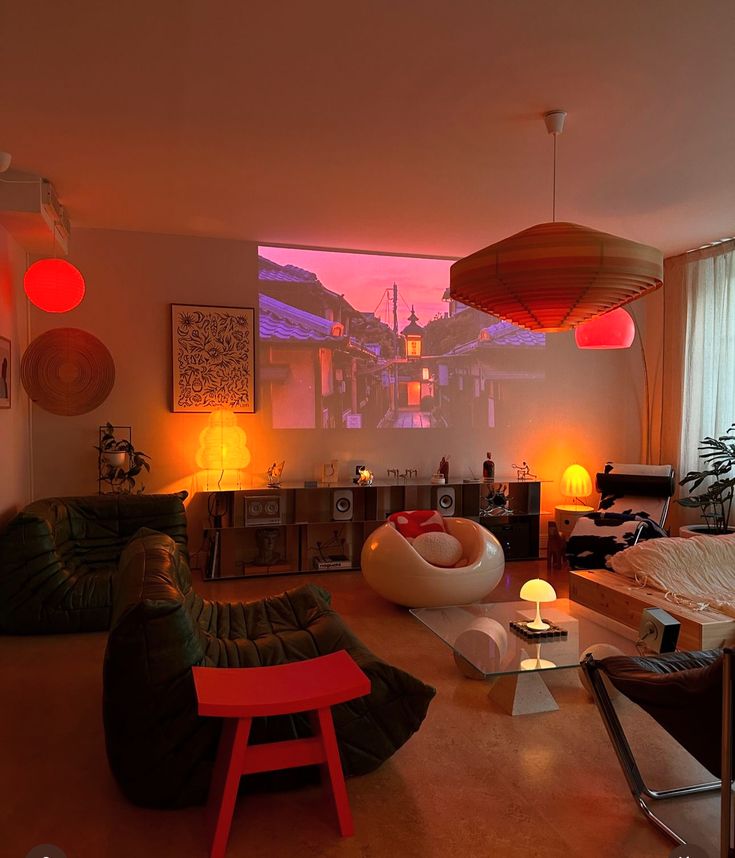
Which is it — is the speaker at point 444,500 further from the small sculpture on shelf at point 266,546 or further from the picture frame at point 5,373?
the picture frame at point 5,373

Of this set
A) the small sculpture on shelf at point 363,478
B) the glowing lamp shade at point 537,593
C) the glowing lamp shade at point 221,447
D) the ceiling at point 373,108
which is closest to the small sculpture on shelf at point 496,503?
the small sculpture on shelf at point 363,478

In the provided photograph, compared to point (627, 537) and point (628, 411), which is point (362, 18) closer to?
point (627, 537)

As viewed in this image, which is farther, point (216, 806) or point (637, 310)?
point (637, 310)

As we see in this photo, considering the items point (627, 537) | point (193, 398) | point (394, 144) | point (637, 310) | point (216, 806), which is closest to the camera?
point (216, 806)

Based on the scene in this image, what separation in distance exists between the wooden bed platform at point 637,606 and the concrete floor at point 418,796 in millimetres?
632

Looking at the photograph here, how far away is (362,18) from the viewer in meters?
2.52

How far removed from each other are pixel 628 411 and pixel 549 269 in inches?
188

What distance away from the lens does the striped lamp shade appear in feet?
8.54

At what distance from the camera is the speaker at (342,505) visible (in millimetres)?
5836

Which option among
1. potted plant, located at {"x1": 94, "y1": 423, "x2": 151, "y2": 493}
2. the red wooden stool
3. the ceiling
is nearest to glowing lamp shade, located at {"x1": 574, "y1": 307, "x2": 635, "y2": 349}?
the ceiling

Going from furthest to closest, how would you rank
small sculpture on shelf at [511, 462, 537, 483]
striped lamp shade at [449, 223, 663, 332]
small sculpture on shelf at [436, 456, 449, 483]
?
1. small sculpture on shelf at [511, 462, 537, 483]
2. small sculpture on shelf at [436, 456, 449, 483]
3. striped lamp shade at [449, 223, 663, 332]

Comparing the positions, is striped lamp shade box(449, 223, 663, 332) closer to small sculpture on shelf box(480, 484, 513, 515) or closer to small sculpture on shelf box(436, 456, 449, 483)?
small sculpture on shelf box(436, 456, 449, 483)

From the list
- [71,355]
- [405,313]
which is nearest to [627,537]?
[405,313]

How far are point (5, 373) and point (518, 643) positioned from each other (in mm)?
3804
